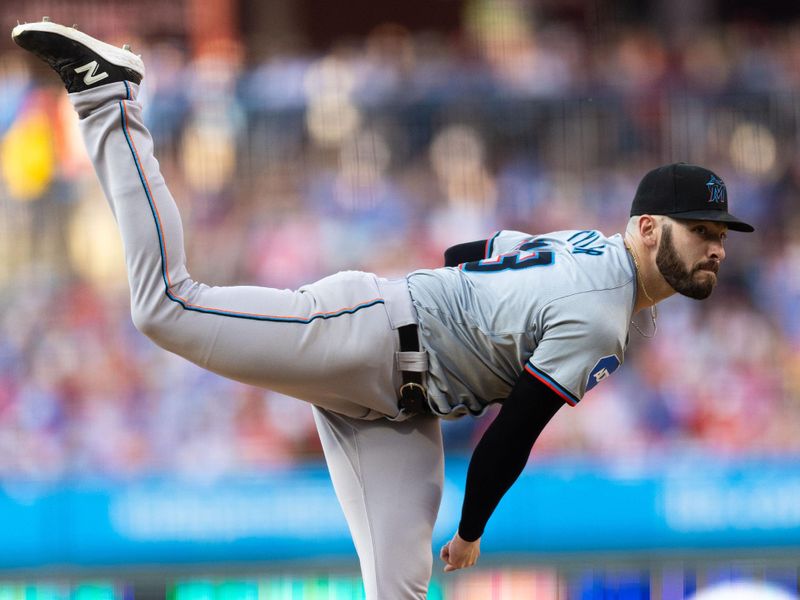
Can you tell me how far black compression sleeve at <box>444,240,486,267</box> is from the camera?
12.6 feet

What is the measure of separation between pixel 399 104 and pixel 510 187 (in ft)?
3.64

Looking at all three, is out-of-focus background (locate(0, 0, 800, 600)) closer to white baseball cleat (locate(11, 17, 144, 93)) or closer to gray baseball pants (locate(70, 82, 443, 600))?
gray baseball pants (locate(70, 82, 443, 600))

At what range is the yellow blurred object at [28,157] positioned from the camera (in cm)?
866

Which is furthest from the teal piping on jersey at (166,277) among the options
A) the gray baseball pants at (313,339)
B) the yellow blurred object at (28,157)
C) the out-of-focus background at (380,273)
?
the yellow blurred object at (28,157)

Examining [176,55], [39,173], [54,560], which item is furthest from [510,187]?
[54,560]

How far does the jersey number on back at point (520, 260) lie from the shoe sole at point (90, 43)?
115cm

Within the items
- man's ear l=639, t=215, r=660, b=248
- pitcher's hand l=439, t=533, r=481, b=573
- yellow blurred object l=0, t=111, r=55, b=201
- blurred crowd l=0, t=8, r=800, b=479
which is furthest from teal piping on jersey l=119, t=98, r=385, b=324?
yellow blurred object l=0, t=111, r=55, b=201

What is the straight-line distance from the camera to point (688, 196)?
11.0ft

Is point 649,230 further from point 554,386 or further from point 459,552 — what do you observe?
point 459,552

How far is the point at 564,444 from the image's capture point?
7.60m

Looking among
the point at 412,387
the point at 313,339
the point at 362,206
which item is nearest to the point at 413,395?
the point at 412,387

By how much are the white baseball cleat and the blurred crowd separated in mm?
4759

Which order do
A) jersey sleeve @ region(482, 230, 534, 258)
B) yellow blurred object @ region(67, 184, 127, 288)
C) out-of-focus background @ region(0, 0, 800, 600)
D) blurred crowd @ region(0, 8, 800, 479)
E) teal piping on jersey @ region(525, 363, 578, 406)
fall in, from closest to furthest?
teal piping on jersey @ region(525, 363, 578, 406) < jersey sleeve @ region(482, 230, 534, 258) < out-of-focus background @ region(0, 0, 800, 600) < blurred crowd @ region(0, 8, 800, 479) < yellow blurred object @ region(67, 184, 127, 288)

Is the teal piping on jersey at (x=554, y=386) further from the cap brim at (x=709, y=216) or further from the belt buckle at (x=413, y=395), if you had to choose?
the cap brim at (x=709, y=216)
